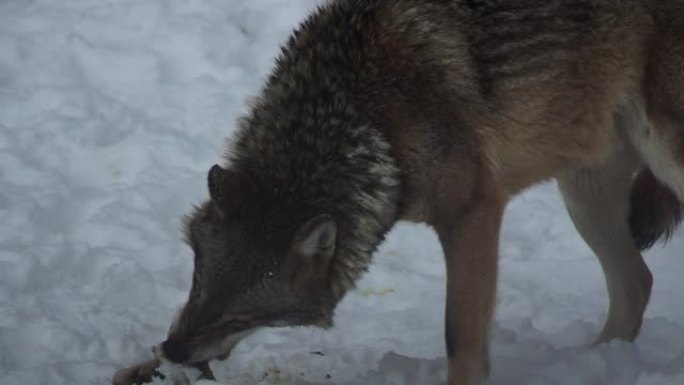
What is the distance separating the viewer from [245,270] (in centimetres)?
462

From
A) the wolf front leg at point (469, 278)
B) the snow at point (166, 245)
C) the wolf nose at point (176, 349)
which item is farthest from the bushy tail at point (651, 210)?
the wolf nose at point (176, 349)

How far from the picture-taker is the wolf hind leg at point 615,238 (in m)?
5.68

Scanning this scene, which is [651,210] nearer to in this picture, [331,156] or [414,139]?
[414,139]

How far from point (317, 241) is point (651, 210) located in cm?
199

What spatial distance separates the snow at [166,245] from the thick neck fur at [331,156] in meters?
0.81

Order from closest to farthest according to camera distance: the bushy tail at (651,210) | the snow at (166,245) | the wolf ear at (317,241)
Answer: the wolf ear at (317,241), the snow at (166,245), the bushy tail at (651,210)

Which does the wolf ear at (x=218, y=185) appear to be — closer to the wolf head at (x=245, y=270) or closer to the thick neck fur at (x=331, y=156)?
the wolf head at (x=245, y=270)

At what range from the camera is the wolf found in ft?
15.5

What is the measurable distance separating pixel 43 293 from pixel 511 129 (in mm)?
2778

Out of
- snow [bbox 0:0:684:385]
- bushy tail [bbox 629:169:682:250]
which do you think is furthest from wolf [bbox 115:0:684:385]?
snow [bbox 0:0:684:385]

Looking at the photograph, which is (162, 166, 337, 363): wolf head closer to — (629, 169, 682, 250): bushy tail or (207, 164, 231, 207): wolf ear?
(207, 164, 231, 207): wolf ear

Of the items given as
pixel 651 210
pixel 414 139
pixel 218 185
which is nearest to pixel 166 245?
pixel 218 185

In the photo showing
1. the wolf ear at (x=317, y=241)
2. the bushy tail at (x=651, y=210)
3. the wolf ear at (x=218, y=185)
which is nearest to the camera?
the wolf ear at (x=317, y=241)

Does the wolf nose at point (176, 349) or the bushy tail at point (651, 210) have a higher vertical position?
the wolf nose at point (176, 349)
